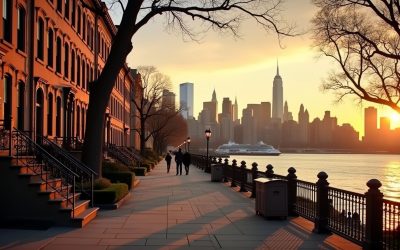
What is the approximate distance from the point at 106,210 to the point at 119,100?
5022 cm

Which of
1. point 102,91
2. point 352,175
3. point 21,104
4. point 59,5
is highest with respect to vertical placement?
point 59,5

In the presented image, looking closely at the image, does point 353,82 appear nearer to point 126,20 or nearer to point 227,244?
point 126,20

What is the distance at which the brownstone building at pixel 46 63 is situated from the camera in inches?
826

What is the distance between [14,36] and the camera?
21312 mm

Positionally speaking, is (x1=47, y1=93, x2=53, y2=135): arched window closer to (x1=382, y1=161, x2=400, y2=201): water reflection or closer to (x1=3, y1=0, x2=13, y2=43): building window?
(x1=3, y1=0, x2=13, y2=43): building window

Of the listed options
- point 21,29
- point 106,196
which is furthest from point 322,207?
point 21,29

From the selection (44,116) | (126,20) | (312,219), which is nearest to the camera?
(312,219)

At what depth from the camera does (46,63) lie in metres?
26.6

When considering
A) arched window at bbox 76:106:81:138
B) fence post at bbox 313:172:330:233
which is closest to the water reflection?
arched window at bbox 76:106:81:138

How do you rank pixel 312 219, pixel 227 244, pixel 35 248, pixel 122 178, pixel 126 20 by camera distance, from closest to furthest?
pixel 35 248 < pixel 227 244 < pixel 312 219 < pixel 126 20 < pixel 122 178

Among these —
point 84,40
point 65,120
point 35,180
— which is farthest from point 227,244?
point 84,40

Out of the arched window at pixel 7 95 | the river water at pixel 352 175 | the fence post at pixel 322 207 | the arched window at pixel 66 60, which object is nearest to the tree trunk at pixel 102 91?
the arched window at pixel 7 95

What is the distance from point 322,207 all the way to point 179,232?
347cm

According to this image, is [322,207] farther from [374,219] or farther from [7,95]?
[7,95]
